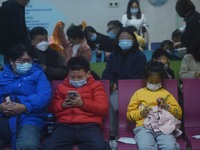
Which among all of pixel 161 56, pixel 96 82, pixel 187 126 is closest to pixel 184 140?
pixel 187 126

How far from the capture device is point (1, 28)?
4.17 meters

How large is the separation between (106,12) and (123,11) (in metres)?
0.39

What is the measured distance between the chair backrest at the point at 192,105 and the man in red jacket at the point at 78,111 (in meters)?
0.72

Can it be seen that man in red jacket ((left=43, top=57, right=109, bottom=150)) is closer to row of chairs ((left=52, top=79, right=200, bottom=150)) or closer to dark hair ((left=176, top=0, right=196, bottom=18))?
row of chairs ((left=52, top=79, right=200, bottom=150))

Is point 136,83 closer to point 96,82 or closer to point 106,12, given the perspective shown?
point 96,82

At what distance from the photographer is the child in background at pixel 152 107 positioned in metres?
3.04

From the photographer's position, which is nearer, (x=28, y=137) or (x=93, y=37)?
(x=28, y=137)

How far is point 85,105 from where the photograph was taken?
3213 mm

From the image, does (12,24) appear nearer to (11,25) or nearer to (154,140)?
(11,25)

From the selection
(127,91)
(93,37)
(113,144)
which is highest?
(93,37)

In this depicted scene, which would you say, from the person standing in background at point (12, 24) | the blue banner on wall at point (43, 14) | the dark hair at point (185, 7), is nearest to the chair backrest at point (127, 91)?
the person standing in background at point (12, 24)

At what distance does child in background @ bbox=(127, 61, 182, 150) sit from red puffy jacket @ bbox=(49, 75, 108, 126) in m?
0.25

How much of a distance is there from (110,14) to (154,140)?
6111 millimetres

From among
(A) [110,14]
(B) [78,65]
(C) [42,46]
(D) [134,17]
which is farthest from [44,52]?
(A) [110,14]
